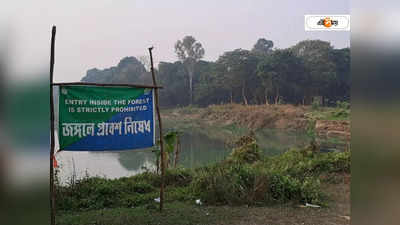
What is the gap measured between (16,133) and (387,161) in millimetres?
2033

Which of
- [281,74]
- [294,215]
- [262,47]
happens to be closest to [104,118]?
[294,215]

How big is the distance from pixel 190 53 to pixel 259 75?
181 centimetres

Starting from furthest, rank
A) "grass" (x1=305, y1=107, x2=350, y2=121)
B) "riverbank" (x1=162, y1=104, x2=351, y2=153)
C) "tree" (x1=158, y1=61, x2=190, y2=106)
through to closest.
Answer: "grass" (x1=305, y1=107, x2=350, y2=121) < "riverbank" (x1=162, y1=104, x2=351, y2=153) < "tree" (x1=158, y1=61, x2=190, y2=106)

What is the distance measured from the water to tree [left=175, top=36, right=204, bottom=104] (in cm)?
93

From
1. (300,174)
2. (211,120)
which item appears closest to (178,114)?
(211,120)

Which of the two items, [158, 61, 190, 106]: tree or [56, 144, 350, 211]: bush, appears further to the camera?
[158, 61, 190, 106]: tree

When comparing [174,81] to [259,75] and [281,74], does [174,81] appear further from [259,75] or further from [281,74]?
[281,74]

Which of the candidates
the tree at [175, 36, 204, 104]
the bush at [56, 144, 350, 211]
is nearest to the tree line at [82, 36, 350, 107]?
the tree at [175, 36, 204, 104]

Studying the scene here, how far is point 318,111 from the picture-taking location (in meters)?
7.82

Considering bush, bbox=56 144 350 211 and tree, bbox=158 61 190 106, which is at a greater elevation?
tree, bbox=158 61 190 106

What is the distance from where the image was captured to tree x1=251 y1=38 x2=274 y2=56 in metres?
6.68

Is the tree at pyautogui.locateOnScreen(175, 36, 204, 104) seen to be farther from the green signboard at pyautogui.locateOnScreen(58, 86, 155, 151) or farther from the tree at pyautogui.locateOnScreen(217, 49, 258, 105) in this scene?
the green signboard at pyautogui.locateOnScreen(58, 86, 155, 151)

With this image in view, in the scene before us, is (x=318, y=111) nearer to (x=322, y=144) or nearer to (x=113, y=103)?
(x=322, y=144)

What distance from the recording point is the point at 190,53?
685cm
